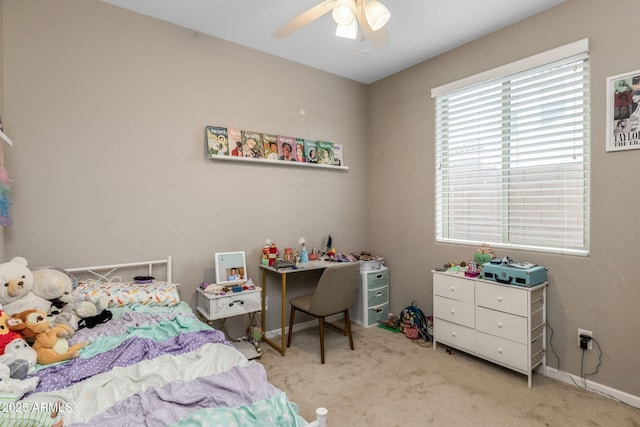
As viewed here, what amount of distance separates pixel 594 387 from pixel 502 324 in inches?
26.9

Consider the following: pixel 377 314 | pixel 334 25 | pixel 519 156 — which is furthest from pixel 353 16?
pixel 377 314

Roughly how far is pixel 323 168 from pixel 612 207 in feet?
8.01

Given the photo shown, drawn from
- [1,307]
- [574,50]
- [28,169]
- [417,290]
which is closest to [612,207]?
[574,50]

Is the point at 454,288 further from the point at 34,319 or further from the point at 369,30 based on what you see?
the point at 34,319

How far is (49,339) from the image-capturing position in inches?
61.7

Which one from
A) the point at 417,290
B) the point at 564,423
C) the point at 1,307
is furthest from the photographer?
the point at 417,290

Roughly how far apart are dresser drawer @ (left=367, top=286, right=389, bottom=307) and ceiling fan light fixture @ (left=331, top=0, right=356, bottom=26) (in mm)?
2596

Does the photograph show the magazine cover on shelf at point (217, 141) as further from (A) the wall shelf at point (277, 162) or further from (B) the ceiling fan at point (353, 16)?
(B) the ceiling fan at point (353, 16)

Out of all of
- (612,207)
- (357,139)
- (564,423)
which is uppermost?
(357,139)

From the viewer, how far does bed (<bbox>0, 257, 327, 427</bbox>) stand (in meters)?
1.11

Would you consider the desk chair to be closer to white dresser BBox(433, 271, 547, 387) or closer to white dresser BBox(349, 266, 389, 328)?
white dresser BBox(349, 266, 389, 328)

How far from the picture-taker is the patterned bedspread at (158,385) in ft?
3.70

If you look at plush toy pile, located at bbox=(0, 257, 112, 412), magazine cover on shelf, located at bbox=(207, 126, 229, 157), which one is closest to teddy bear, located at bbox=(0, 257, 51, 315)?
plush toy pile, located at bbox=(0, 257, 112, 412)

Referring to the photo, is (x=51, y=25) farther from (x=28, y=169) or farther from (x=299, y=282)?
(x=299, y=282)
